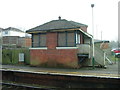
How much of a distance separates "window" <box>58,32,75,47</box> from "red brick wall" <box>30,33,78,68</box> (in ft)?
1.70

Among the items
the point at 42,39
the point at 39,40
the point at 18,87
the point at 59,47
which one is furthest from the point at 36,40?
the point at 18,87

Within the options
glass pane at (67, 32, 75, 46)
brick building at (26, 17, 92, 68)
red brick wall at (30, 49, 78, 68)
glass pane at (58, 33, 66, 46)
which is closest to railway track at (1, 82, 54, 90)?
red brick wall at (30, 49, 78, 68)

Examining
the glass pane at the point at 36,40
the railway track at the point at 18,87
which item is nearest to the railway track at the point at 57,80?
the railway track at the point at 18,87

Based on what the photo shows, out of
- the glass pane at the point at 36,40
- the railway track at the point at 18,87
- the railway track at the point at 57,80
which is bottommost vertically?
the railway track at the point at 18,87

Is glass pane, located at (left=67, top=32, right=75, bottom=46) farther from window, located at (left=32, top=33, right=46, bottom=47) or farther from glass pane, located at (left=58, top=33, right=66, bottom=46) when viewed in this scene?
window, located at (left=32, top=33, right=46, bottom=47)

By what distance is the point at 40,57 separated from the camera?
14.0m

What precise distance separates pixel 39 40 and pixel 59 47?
8.65ft

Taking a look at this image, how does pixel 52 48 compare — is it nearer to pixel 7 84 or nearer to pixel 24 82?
pixel 24 82

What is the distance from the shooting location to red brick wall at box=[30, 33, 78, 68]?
1262 centimetres

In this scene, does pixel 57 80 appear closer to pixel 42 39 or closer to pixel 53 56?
pixel 53 56

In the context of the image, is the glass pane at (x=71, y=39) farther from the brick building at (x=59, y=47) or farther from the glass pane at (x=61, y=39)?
the glass pane at (x=61, y=39)

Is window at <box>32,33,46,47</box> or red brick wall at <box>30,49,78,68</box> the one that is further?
window at <box>32,33,46,47</box>

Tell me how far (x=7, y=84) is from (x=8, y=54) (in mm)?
7322

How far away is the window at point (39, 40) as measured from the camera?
1423 centimetres
